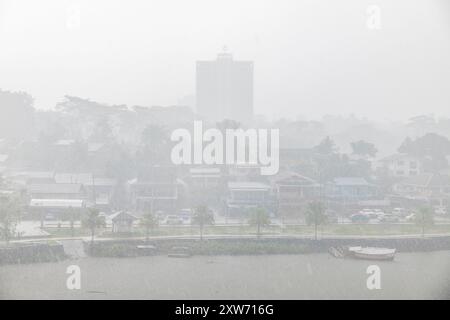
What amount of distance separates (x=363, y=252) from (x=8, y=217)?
9.98 ft

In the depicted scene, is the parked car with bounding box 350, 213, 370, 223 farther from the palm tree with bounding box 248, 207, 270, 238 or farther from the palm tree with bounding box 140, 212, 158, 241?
the palm tree with bounding box 140, 212, 158, 241

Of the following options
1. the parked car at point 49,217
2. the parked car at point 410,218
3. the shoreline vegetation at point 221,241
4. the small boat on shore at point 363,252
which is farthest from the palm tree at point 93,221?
the parked car at point 410,218

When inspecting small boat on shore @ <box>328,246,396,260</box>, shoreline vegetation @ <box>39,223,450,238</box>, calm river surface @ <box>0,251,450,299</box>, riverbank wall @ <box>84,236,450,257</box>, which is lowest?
calm river surface @ <box>0,251,450,299</box>

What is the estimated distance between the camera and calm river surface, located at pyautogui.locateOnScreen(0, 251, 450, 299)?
4918mm

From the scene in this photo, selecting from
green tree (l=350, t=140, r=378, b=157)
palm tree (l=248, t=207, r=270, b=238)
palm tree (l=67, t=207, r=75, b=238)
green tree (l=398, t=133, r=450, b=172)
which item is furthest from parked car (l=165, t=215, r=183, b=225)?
green tree (l=398, t=133, r=450, b=172)

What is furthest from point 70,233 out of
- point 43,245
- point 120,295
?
point 120,295

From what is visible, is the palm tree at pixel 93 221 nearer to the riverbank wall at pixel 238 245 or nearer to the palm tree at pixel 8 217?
the riverbank wall at pixel 238 245

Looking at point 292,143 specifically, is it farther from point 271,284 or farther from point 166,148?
point 271,284

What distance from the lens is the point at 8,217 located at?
6.02 m

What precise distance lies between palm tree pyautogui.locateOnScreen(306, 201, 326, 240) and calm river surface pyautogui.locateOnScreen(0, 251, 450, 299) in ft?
1.71

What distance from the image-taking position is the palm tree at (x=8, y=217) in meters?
5.94

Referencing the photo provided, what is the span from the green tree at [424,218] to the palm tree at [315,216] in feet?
3.13

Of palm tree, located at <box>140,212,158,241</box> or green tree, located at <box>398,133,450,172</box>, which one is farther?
green tree, located at <box>398,133,450,172</box>

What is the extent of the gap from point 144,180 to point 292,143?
3.62 metres
